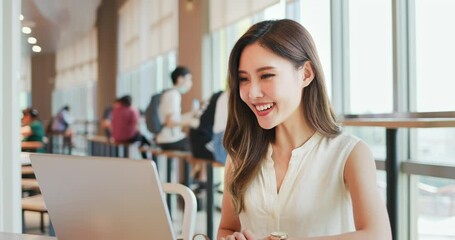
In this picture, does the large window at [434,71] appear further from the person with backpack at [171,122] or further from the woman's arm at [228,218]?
the person with backpack at [171,122]

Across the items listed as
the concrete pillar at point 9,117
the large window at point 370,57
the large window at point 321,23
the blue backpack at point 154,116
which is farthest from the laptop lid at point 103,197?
the blue backpack at point 154,116

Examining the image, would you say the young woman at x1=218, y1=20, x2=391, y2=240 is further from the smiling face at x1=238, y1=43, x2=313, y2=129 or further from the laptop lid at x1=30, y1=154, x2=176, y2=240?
the laptop lid at x1=30, y1=154, x2=176, y2=240

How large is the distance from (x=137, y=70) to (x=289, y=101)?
6.30 metres

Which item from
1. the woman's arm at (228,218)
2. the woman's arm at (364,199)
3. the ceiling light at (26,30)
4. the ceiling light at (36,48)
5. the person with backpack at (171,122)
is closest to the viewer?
the woman's arm at (364,199)

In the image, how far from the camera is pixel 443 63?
8.42 feet

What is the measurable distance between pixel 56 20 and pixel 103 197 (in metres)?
2.78

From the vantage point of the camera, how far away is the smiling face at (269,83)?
124 centimetres

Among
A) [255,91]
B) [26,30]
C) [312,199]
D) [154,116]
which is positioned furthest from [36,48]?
[154,116]

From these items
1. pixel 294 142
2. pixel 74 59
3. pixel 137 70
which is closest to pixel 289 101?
pixel 294 142

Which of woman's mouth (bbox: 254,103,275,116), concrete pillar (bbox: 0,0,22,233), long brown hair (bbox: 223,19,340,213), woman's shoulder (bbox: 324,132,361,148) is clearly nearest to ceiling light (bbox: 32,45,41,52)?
concrete pillar (bbox: 0,0,22,233)

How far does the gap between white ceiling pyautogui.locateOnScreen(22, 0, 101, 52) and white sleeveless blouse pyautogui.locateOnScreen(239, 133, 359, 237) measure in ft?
5.38

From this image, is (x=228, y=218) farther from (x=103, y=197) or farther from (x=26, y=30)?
(x=26, y=30)

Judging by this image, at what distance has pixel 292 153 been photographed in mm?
1320

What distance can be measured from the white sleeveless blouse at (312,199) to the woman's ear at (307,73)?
0.15 meters
